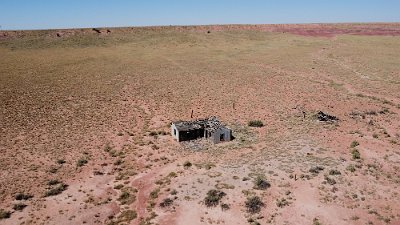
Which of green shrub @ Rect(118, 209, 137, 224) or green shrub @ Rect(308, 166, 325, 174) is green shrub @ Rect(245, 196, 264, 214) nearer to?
green shrub @ Rect(308, 166, 325, 174)

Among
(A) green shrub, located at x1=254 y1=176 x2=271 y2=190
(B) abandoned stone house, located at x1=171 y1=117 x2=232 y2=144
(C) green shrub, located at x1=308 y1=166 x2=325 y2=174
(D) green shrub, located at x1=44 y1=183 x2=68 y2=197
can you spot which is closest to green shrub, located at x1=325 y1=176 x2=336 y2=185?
(C) green shrub, located at x1=308 y1=166 x2=325 y2=174

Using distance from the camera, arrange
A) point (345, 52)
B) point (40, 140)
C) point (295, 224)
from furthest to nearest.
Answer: point (345, 52), point (40, 140), point (295, 224)

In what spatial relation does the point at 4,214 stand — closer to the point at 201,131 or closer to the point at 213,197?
the point at 213,197

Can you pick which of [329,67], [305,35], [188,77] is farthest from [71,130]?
[305,35]

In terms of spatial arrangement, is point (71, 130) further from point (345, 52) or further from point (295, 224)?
point (345, 52)

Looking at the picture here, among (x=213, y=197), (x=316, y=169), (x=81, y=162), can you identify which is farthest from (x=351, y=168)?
(x=81, y=162)

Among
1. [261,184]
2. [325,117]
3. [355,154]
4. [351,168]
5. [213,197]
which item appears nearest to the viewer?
[213,197]
